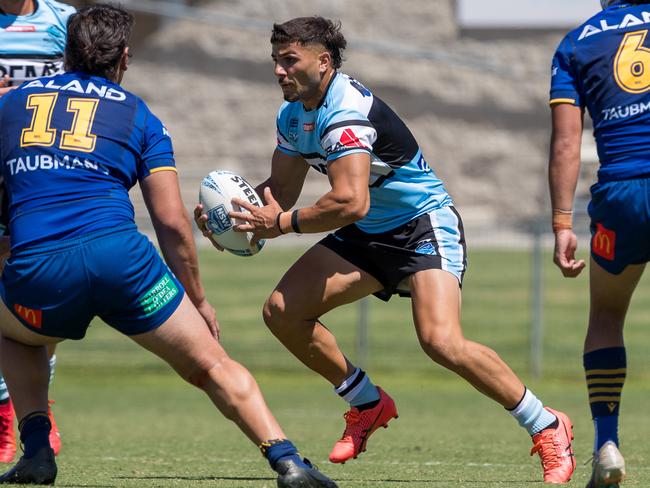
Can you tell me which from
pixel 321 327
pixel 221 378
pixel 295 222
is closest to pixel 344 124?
pixel 295 222

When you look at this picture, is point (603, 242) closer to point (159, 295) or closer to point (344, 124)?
point (344, 124)

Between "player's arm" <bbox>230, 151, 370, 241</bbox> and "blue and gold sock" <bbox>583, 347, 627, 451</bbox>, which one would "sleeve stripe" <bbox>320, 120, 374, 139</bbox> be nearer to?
"player's arm" <bbox>230, 151, 370, 241</bbox>

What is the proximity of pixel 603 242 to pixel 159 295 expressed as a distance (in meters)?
1.87

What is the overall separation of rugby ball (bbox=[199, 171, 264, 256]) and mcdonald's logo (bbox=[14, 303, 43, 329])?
4.46 ft

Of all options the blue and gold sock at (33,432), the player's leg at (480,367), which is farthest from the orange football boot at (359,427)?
the blue and gold sock at (33,432)

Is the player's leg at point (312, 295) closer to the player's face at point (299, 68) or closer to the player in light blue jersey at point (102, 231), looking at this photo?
the player's face at point (299, 68)

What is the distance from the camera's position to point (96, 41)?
17.3ft

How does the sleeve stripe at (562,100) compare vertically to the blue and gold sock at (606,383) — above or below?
above

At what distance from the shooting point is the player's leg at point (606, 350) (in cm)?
544

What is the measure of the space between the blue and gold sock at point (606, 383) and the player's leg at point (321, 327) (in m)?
1.52

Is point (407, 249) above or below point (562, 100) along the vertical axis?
below

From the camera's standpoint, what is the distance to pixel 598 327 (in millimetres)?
5566

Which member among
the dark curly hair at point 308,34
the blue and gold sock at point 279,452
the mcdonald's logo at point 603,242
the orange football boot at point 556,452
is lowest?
the orange football boot at point 556,452

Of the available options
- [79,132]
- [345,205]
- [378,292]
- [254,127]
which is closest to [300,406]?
[378,292]
